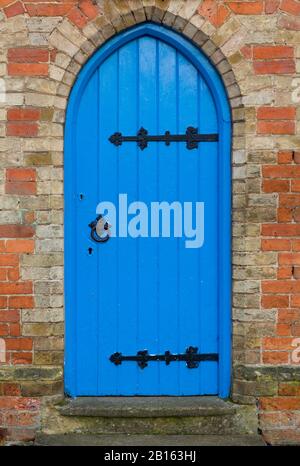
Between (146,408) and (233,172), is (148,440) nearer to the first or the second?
(146,408)

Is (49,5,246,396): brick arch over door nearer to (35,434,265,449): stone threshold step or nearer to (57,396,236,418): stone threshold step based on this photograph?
(57,396,236,418): stone threshold step

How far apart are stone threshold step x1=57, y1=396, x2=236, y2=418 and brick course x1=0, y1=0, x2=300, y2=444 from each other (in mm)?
191

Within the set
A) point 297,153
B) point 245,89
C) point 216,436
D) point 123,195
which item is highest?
point 245,89

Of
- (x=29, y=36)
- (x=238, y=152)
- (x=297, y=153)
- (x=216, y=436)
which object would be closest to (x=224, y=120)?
(x=238, y=152)

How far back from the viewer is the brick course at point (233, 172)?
4.11 metres

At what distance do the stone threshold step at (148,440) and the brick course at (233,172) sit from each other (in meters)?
0.15

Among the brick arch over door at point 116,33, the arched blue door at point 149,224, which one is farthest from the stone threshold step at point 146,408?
the brick arch over door at point 116,33

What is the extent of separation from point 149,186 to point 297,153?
1022 millimetres

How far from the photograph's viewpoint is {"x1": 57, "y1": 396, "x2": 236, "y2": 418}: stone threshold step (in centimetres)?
416

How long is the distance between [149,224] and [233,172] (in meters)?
0.68

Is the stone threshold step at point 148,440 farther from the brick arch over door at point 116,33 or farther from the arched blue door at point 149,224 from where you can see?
the brick arch over door at point 116,33

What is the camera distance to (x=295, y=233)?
163 inches

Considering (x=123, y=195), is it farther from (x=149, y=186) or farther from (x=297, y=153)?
(x=297, y=153)

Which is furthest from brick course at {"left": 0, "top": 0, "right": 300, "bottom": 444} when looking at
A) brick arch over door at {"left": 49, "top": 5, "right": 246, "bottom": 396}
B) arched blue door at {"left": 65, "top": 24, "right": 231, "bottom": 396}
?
arched blue door at {"left": 65, "top": 24, "right": 231, "bottom": 396}
